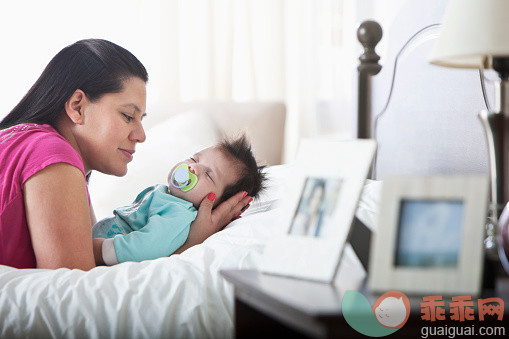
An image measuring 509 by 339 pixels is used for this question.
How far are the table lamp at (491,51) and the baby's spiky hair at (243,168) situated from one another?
2.38 ft

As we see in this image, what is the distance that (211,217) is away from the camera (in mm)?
1484

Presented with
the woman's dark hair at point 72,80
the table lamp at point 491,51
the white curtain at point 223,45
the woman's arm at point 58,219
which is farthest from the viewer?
the white curtain at point 223,45

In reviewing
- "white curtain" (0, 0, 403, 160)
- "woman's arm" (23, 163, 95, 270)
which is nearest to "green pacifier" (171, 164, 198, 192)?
"woman's arm" (23, 163, 95, 270)

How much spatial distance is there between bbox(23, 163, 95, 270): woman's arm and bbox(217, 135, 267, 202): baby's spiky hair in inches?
19.1

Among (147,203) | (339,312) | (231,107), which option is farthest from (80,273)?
(231,107)

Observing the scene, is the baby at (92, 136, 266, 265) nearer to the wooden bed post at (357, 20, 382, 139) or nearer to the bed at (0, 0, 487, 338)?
the bed at (0, 0, 487, 338)

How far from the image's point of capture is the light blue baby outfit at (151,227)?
1.32m

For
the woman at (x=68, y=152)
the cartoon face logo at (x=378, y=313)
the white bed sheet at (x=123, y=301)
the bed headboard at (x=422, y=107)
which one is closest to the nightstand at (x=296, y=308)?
the cartoon face logo at (x=378, y=313)


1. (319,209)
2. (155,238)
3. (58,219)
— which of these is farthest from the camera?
(155,238)

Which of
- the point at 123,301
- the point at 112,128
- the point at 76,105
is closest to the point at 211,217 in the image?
the point at 112,128

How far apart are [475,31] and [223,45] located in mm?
2240

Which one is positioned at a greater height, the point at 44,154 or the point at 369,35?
the point at 369,35

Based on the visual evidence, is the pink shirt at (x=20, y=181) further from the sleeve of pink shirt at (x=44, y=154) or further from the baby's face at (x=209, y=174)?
the baby's face at (x=209, y=174)

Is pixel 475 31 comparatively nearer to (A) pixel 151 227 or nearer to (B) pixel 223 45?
(A) pixel 151 227
